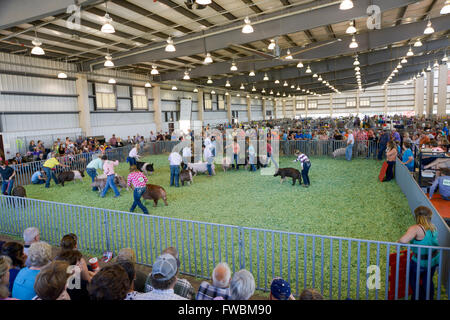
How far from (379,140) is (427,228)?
45.9 ft

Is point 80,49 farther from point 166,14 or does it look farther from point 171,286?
point 171,286

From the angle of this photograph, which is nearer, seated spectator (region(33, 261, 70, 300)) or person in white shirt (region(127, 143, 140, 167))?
seated spectator (region(33, 261, 70, 300))

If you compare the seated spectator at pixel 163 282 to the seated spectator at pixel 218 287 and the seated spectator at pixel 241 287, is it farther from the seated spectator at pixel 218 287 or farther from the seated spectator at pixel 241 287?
the seated spectator at pixel 241 287

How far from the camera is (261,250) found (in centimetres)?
587

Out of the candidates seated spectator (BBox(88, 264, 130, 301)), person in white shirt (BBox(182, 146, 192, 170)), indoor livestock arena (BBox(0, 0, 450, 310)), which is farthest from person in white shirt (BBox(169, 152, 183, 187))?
seated spectator (BBox(88, 264, 130, 301))

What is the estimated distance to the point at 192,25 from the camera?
14.4 m

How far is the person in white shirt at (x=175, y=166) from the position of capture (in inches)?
456

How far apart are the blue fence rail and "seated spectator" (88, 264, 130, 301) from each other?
2046mm

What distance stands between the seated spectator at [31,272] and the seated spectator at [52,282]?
0.58 metres

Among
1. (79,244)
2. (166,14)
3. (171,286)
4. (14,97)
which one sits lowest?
(79,244)

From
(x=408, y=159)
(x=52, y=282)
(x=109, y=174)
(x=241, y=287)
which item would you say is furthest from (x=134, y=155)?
(x=241, y=287)

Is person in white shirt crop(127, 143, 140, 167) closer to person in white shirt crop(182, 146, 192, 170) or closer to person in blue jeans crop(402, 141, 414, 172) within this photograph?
person in white shirt crop(182, 146, 192, 170)

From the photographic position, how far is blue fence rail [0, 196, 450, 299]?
4246 mm

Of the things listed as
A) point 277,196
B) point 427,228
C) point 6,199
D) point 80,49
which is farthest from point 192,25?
point 427,228
